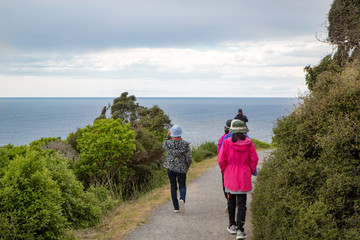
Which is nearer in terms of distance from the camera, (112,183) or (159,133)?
(112,183)

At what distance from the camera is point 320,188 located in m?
3.88

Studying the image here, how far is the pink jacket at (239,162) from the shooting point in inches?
218

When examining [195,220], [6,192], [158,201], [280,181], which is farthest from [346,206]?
[158,201]

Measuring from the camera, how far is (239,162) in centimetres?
558

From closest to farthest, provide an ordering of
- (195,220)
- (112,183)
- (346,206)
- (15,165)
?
(346,206) → (15,165) → (195,220) → (112,183)

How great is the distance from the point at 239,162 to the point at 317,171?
1.66 metres

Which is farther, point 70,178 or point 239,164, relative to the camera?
point 70,178

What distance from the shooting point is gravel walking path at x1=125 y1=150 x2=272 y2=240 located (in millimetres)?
6113

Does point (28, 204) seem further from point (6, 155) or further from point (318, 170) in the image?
point (318, 170)

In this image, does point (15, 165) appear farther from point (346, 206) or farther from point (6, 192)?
point (346, 206)

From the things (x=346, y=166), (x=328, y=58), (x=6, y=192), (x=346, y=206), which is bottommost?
(x=6, y=192)

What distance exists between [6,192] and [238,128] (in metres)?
3.79

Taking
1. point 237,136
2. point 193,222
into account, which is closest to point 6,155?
point 193,222

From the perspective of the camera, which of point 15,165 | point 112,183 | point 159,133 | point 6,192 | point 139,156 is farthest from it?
point 159,133
